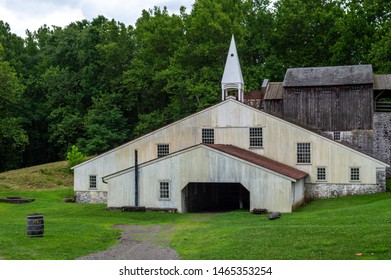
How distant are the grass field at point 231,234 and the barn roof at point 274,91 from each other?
57.0 ft

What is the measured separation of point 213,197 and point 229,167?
868cm

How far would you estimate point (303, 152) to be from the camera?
43719 millimetres

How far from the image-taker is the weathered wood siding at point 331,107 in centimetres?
5022

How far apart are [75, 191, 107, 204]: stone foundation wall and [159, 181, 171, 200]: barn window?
30.3 feet

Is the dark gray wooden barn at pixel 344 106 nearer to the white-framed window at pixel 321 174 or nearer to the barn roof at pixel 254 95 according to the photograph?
the barn roof at pixel 254 95

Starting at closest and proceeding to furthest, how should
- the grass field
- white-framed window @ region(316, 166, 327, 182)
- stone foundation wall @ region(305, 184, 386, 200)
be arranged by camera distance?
the grass field, stone foundation wall @ region(305, 184, 386, 200), white-framed window @ region(316, 166, 327, 182)

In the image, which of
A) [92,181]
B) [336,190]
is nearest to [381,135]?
[336,190]

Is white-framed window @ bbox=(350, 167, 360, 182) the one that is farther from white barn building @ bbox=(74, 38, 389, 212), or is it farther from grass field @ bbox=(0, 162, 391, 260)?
grass field @ bbox=(0, 162, 391, 260)

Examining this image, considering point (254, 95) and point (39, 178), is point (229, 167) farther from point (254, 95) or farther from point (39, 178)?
point (39, 178)

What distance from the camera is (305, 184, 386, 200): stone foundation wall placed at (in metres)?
41.8

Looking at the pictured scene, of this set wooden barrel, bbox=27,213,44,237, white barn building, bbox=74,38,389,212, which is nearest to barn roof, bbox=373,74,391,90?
white barn building, bbox=74,38,389,212

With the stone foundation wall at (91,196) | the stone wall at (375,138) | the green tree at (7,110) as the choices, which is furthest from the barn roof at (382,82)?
the green tree at (7,110)
